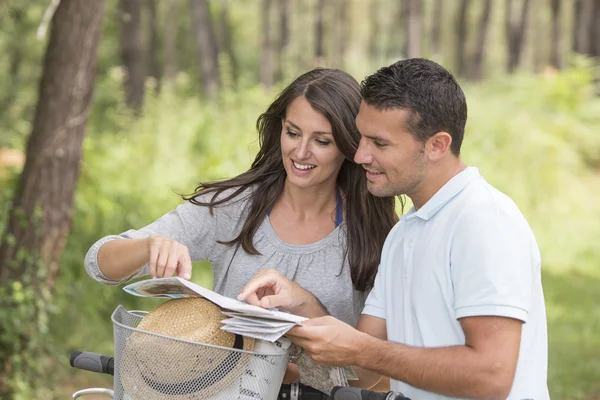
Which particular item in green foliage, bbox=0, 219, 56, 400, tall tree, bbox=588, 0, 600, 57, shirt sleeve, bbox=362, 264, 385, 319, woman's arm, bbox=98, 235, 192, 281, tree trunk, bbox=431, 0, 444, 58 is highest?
tree trunk, bbox=431, 0, 444, 58


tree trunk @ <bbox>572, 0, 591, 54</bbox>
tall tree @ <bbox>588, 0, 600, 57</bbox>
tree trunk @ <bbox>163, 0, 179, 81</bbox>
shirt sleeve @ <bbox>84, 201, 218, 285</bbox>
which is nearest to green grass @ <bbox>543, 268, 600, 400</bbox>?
shirt sleeve @ <bbox>84, 201, 218, 285</bbox>

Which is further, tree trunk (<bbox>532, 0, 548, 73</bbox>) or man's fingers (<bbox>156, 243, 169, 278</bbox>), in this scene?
tree trunk (<bbox>532, 0, 548, 73</bbox>)

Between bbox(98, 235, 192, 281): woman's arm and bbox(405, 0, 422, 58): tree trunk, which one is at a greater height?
bbox(405, 0, 422, 58): tree trunk

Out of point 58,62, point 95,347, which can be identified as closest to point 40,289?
point 95,347

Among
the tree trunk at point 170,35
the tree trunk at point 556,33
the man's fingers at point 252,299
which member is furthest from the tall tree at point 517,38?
the man's fingers at point 252,299

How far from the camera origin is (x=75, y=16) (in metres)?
6.29

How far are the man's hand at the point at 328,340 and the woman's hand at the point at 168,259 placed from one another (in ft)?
1.45

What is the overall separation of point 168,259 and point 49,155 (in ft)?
12.3

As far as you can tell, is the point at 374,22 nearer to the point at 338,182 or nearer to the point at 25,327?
the point at 25,327

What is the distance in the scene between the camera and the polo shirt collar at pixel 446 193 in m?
2.72

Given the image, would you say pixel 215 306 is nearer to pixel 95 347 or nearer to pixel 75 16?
pixel 75 16

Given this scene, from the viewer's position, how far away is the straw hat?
242 centimetres

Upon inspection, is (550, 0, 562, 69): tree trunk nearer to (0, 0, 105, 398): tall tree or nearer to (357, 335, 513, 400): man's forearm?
(0, 0, 105, 398): tall tree

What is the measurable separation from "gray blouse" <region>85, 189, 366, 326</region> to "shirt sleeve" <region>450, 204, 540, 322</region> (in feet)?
3.18
